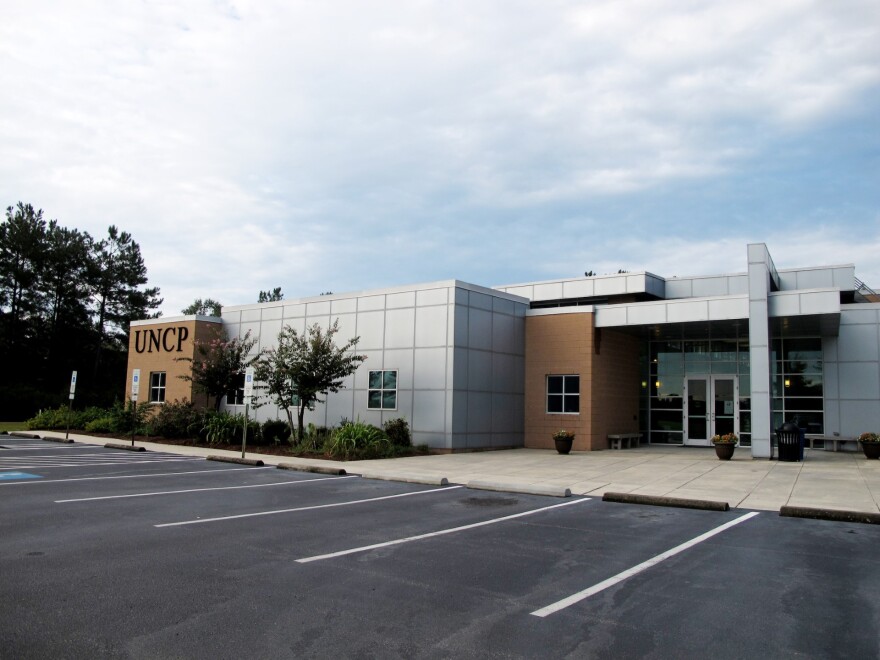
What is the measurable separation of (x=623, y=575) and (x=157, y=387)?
29605mm

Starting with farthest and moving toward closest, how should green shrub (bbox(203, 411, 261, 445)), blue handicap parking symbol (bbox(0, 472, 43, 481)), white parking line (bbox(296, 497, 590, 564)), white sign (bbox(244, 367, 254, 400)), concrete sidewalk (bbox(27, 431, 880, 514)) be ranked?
green shrub (bbox(203, 411, 261, 445))
white sign (bbox(244, 367, 254, 400))
blue handicap parking symbol (bbox(0, 472, 43, 481))
concrete sidewalk (bbox(27, 431, 880, 514))
white parking line (bbox(296, 497, 590, 564))

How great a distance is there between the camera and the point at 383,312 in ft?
80.0

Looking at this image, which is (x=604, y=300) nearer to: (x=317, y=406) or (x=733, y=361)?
(x=733, y=361)

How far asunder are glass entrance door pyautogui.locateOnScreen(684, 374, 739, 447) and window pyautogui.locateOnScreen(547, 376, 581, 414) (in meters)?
5.48

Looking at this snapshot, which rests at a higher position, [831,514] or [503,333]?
[503,333]

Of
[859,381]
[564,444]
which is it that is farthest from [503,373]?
[859,381]

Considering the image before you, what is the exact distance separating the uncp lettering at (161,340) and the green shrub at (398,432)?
13.7 m

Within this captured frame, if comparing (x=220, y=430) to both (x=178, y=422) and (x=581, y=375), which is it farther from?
(x=581, y=375)

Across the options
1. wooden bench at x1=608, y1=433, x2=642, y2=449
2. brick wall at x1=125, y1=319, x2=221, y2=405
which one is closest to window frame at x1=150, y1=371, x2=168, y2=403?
brick wall at x1=125, y1=319, x2=221, y2=405

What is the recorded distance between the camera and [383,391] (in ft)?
78.3

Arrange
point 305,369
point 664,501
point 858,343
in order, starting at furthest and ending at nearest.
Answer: point 858,343
point 305,369
point 664,501

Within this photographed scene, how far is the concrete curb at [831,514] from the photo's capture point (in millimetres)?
9938

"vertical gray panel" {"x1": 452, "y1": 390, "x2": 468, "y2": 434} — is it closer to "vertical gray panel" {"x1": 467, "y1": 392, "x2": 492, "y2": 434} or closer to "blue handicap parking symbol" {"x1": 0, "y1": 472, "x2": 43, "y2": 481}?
"vertical gray panel" {"x1": 467, "y1": 392, "x2": 492, "y2": 434}

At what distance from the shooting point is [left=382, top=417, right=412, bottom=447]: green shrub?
21844 mm
